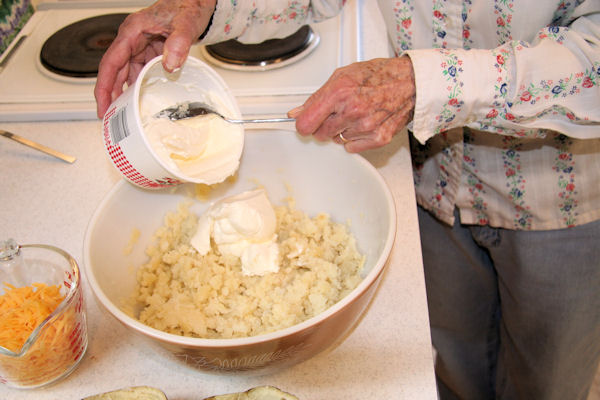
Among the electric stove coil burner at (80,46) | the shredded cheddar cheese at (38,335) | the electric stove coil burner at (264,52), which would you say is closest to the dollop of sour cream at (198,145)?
the shredded cheddar cheese at (38,335)

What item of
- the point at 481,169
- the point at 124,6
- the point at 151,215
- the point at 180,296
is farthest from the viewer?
the point at 124,6

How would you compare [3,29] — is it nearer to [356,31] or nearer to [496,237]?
[356,31]

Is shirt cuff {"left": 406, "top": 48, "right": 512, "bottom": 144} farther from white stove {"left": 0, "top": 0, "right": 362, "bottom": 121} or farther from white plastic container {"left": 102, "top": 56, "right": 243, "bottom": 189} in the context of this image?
white stove {"left": 0, "top": 0, "right": 362, "bottom": 121}

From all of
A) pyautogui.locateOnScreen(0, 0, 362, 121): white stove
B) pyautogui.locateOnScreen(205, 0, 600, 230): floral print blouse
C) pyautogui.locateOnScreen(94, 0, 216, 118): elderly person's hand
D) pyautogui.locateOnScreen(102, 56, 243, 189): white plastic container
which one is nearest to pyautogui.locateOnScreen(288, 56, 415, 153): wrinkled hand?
pyautogui.locateOnScreen(205, 0, 600, 230): floral print blouse

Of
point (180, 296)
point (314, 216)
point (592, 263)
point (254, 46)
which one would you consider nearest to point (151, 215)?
point (180, 296)

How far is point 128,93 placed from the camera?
2.68 feet

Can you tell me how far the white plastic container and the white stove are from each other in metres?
0.34

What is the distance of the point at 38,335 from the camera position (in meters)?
0.71

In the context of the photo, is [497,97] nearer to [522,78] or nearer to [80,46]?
[522,78]

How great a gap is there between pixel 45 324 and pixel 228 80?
0.81m

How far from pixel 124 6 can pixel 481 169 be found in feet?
4.08

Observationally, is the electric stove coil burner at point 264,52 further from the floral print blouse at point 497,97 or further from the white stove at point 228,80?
the floral print blouse at point 497,97

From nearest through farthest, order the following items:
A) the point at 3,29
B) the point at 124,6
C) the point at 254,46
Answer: the point at 254,46 → the point at 3,29 → the point at 124,6

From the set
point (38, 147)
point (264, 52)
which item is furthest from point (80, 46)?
point (264, 52)
